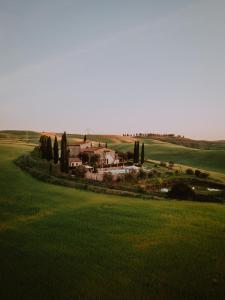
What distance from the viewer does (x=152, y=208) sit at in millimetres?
28531

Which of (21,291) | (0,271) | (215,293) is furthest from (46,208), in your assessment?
(215,293)

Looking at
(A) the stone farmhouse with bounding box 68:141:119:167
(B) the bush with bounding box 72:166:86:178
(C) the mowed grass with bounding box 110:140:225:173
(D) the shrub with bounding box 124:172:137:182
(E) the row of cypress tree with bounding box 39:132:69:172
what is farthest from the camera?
(C) the mowed grass with bounding box 110:140:225:173

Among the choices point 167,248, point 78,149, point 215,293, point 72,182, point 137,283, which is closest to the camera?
point 215,293

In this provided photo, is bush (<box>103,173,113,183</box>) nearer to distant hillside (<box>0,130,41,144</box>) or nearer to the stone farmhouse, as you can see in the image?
the stone farmhouse

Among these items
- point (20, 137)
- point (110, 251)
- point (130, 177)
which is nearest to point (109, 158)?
point (130, 177)

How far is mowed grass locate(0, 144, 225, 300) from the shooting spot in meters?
13.5

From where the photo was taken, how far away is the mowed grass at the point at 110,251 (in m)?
13.5

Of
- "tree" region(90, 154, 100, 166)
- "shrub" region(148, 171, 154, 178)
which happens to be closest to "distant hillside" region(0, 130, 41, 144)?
"tree" region(90, 154, 100, 166)

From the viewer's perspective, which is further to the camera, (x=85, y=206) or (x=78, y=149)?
(x=78, y=149)

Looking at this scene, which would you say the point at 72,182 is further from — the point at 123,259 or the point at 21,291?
the point at 21,291

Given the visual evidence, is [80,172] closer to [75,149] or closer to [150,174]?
[150,174]

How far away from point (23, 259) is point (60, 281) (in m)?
3.34

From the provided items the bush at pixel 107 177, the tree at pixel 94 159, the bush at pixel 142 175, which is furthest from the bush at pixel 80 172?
the tree at pixel 94 159

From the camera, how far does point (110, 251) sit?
694 inches
